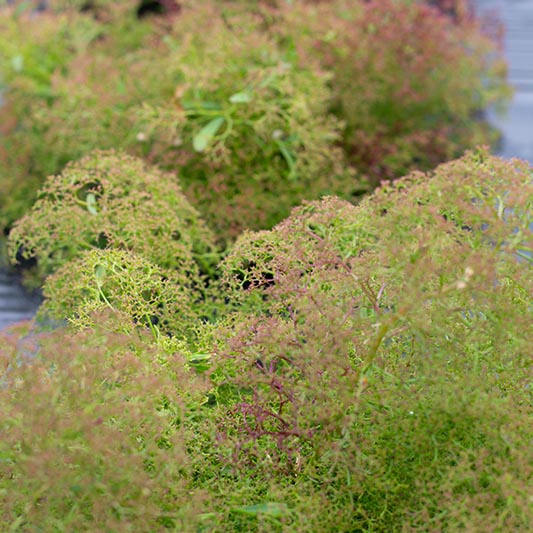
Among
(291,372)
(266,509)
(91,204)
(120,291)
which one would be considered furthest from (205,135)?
(266,509)

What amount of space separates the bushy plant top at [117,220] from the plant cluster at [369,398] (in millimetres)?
339

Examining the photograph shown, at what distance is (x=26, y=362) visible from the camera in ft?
2.89

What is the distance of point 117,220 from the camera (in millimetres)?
1345

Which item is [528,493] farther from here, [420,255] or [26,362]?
[26,362]

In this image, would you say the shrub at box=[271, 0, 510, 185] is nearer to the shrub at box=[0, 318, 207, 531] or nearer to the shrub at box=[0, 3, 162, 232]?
the shrub at box=[0, 3, 162, 232]

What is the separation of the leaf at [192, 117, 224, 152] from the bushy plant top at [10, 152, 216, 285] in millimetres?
337

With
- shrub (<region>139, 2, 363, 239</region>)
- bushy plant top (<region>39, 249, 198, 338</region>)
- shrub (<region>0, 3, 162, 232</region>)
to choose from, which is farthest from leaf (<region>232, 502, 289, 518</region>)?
shrub (<region>0, 3, 162, 232</region>)

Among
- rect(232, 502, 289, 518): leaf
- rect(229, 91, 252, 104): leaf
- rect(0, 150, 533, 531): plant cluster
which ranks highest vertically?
rect(229, 91, 252, 104): leaf

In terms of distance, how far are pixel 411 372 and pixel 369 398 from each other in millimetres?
70

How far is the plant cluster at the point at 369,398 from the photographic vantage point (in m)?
0.85

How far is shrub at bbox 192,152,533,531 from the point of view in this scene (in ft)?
2.87

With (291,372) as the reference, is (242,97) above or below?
above

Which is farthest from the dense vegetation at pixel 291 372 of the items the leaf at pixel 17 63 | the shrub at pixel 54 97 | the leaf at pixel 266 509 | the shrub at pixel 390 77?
the leaf at pixel 17 63

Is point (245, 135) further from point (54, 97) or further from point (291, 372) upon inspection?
point (291, 372)
